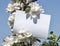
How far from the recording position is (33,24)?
2.87 metres

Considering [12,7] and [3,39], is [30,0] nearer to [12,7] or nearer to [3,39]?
[12,7]

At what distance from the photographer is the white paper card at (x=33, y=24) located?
9.29 feet

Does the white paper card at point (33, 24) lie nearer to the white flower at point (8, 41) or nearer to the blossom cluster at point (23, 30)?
the blossom cluster at point (23, 30)

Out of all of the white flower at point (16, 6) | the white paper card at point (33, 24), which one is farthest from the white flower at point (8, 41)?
the white flower at point (16, 6)

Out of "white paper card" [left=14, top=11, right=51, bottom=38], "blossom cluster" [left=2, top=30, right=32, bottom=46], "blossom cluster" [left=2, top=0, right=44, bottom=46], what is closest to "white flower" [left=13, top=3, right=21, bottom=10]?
"blossom cluster" [left=2, top=0, right=44, bottom=46]

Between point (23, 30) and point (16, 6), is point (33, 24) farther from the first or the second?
point (16, 6)

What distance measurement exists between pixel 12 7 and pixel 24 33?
47 centimetres

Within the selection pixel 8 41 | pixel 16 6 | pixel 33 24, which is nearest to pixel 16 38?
pixel 8 41

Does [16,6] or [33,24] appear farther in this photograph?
[16,6]

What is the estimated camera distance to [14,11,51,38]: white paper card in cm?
283

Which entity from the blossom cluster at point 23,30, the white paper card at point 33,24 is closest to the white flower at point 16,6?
the blossom cluster at point 23,30

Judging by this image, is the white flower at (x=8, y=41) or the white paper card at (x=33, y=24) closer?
the white paper card at (x=33, y=24)

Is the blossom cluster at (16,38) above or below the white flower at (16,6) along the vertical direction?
below

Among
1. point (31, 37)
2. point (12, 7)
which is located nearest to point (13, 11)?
point (12, 7)
